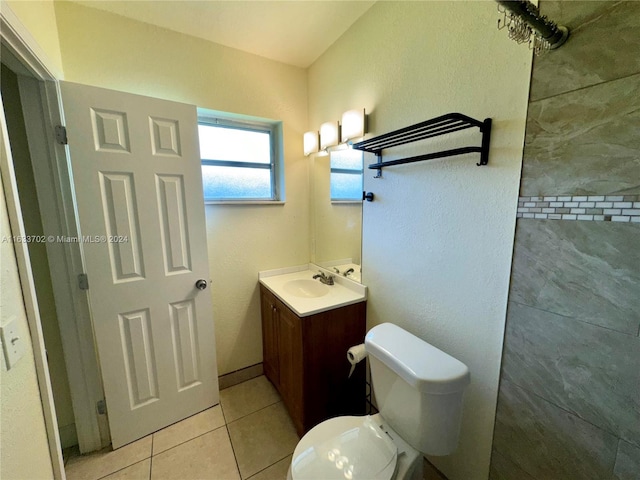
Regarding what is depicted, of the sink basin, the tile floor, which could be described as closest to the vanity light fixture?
the sink basin

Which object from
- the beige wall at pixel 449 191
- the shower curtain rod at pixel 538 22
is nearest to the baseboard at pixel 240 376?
the beige wall at pixel 449 191

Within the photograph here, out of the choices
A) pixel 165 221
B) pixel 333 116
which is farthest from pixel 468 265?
pixel 165 221

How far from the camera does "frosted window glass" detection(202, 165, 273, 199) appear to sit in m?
1.87

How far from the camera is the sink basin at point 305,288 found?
1.87 metres

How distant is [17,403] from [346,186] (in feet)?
5.56

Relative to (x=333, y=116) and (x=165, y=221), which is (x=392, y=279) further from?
(x=165, y=221)

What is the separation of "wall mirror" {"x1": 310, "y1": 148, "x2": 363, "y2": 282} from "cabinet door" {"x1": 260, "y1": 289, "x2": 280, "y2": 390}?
534mm

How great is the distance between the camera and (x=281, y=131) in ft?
6.59

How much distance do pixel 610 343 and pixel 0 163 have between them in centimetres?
178

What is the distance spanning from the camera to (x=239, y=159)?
77.9 inches

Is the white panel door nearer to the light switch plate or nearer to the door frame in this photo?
the door frame

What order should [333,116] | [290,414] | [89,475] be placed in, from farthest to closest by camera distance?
[333,116] → [290,414] → [89,475]

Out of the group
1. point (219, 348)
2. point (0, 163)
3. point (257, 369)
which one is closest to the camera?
point (0, 163)

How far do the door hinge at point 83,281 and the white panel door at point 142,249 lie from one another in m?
0.02
